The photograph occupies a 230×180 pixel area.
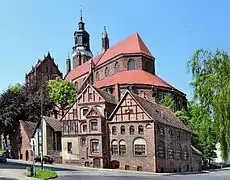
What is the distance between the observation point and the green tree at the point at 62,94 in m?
96.8

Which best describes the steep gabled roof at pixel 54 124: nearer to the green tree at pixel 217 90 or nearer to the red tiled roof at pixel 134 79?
the red tiled roof at pixel 134 79

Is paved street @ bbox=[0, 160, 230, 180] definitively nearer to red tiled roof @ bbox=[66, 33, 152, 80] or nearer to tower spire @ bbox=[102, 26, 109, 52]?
red tiled roof @ bbox=[66, 33, 152, 80]

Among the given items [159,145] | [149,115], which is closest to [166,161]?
[159,145]

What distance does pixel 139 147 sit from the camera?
66.1m

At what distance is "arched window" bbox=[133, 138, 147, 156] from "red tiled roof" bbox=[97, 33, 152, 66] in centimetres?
4298

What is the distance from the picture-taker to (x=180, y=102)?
4023 inches

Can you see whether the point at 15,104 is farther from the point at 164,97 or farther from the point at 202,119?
the point at 202,119

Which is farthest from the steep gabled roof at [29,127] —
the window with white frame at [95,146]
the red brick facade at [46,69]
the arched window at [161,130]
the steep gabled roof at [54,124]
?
the red brick facade at [46,69]

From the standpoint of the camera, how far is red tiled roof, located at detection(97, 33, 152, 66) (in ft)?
353

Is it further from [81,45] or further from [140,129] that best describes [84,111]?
[81,45]

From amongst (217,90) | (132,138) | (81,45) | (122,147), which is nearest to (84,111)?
(122,147)

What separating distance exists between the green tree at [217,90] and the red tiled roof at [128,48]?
8959 cm

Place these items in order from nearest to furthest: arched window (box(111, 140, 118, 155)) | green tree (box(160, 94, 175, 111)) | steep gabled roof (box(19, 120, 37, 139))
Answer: arched window (box(111, 140, 118, 155)) → steep gabled roof (box(19, 120, 37, 139)) → green tree (box(160, 94, 175, 111))

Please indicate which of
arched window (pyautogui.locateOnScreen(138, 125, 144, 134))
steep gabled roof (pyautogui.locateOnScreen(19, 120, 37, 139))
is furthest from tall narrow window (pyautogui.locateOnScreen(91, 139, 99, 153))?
steep gabled roof (pyautogui.locateOnScreen(19, 120, 37, 139))
